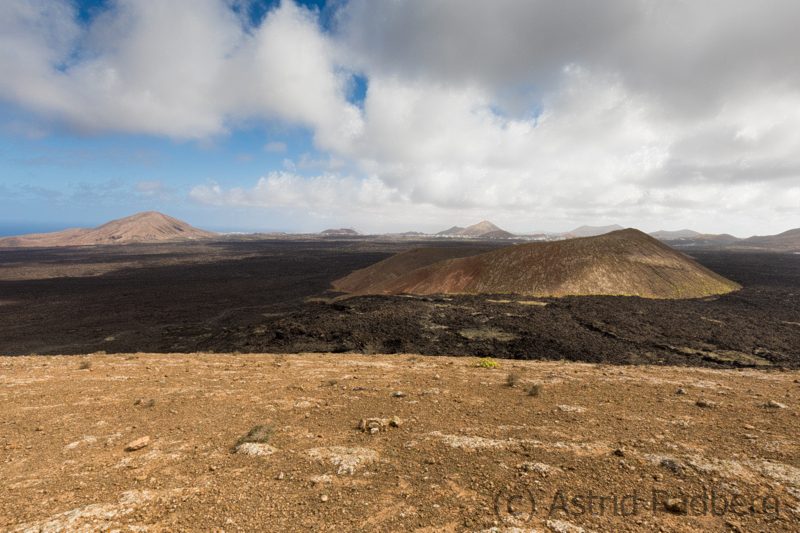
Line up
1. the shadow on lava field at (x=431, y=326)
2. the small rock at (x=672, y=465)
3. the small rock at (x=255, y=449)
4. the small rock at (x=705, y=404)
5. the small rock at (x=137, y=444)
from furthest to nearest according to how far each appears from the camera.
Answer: the shadow on lava field at (x=431, y=326) < the small rock at (x=705, y=404) < the small rock at (x=137, y=444) < the small rock at (x=255, y=449) < the small rock at (x=672, y=465)

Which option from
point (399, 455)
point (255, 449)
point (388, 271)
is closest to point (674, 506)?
point (399, 455)

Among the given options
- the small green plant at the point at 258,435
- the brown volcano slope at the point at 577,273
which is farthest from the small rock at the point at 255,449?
the brown volcano slope at the point at 577,273

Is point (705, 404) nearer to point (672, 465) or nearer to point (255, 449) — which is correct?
point (672, 465)

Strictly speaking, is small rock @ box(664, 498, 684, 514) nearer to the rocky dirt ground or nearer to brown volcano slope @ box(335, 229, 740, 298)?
the rocky dirt ground

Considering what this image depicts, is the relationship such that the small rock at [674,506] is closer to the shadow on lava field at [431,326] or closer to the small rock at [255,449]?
the small rock at [255,449]

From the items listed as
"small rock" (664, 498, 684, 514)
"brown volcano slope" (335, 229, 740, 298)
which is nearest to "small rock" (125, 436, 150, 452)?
"small rock" (664, 498, 684, 514)

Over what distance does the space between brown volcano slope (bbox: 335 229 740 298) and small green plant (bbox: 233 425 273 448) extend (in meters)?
38.9

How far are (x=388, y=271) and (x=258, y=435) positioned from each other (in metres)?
53.1

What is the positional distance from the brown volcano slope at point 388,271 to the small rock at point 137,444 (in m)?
46.5

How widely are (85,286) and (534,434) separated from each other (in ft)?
269

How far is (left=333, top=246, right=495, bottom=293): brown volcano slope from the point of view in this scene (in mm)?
57875

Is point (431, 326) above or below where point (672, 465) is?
below

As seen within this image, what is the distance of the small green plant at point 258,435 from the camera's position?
829 centimetres

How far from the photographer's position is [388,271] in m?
61.4
